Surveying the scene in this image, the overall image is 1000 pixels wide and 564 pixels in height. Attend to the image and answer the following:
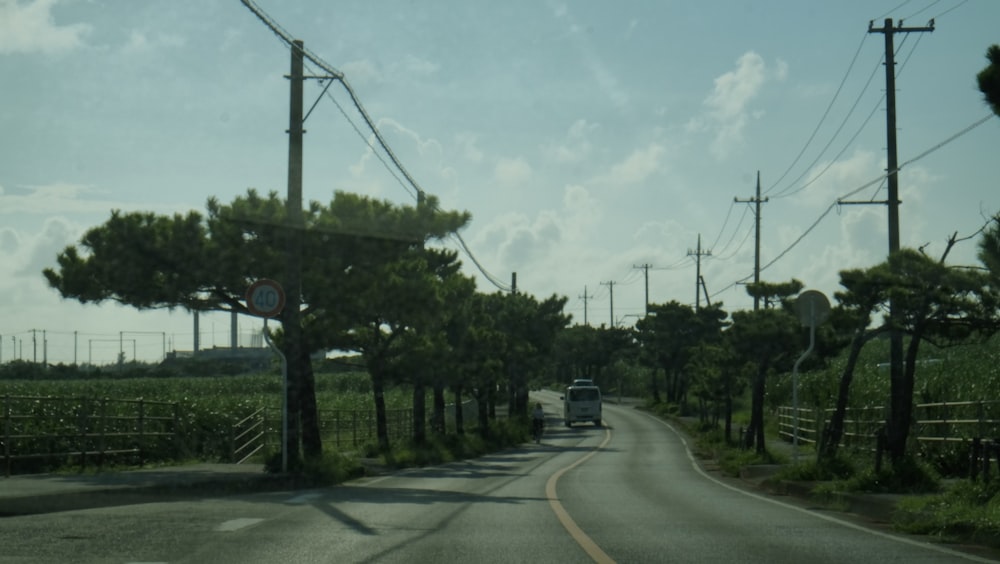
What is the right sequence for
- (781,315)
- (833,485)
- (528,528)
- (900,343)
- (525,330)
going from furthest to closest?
1. (525,330)
2. (781,315)
3. (900,343)
4. (833,485)
5. (528,528)

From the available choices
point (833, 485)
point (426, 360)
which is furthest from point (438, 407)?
point (833, 485)

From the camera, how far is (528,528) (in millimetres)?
10633

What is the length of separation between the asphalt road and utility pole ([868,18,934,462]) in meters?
3.09

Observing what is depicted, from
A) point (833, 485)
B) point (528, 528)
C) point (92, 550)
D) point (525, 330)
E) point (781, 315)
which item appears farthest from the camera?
point (525, 330)

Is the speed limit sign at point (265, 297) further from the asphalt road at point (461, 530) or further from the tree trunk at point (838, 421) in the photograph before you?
the tree trunk at point (838, 421)

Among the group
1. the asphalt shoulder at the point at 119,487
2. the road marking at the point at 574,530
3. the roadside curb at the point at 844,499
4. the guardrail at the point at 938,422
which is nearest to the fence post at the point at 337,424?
the guardrail at the point at 938,422

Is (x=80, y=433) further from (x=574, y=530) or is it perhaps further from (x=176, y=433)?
(x=574, y=530)

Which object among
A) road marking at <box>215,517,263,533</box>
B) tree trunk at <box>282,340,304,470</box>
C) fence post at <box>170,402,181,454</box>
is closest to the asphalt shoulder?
tree trunk at <box>282,340,304,470</box>

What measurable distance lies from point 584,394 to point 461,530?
189ft

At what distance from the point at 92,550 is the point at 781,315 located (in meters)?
23.8

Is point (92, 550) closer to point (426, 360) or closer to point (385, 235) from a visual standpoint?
point (385, 235)

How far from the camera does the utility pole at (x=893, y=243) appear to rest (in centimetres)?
1764

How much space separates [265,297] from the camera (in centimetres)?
1756

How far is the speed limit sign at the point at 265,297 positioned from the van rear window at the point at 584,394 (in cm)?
5090
